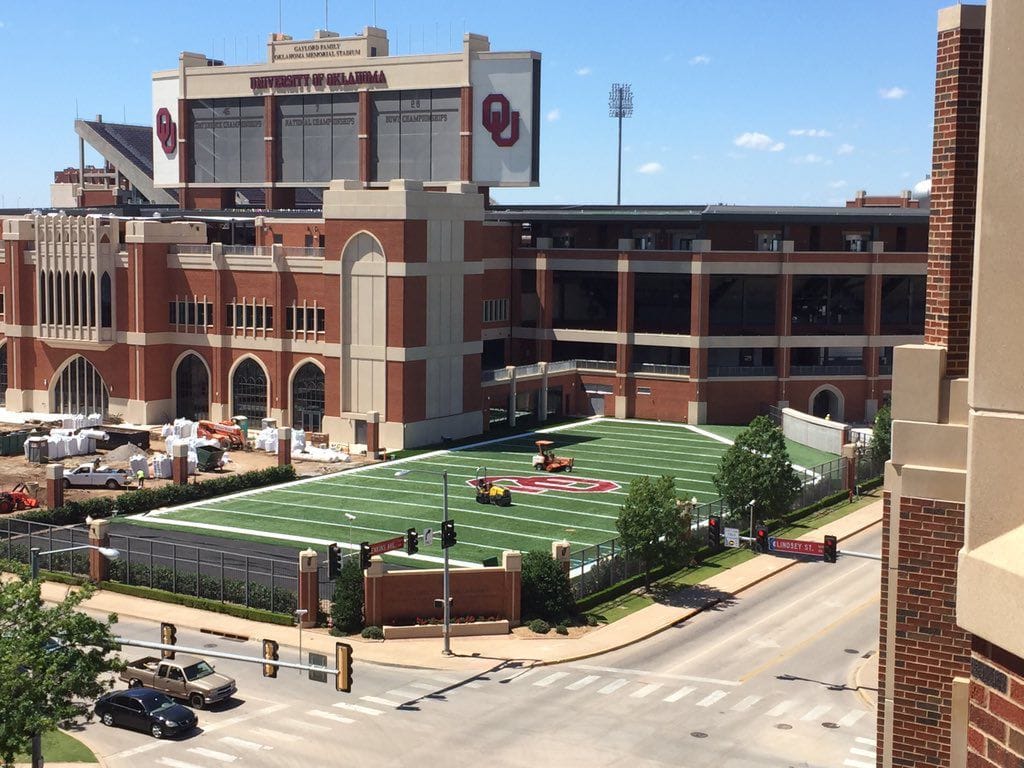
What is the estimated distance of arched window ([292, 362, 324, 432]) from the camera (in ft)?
282

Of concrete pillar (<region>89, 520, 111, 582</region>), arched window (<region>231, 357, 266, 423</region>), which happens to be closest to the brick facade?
concrete pillar (<region>89, 520, 111, 582</region>)

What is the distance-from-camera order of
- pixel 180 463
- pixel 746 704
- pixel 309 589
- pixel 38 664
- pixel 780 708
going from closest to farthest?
pixel 38 664 < pixel 780 708 < pixel 746 704 < pixel 309 589 < pixel 180 463

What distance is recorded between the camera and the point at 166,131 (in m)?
113

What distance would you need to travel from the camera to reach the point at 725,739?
37250 mm

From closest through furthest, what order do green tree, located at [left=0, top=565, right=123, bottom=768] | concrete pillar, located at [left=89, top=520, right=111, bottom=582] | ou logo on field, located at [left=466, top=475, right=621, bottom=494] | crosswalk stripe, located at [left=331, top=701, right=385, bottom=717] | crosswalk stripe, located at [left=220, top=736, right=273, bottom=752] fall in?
green tree, located at [left=0, top=565, right=123, bottom=768]
crosswalk stripe, located at [left=220, top=736, right=273, bottom=752]
crosswalk stripe, located at [left=331, top=701, right=385, bottom=717]
concrete pillar, located at [left=89, top=520, right=111, bottom=582]
ou logo on field, located at [left=466, top=475, right=621, bottom=494]

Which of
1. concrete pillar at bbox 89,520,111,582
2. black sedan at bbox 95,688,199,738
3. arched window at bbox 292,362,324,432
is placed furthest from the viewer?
arched window at bbox 292,362,324,432

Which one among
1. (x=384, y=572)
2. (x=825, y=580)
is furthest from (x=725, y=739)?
(x=825, y=580)

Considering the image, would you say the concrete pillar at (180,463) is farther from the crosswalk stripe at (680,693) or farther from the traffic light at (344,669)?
the traffic light at (344,669)

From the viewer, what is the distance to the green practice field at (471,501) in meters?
59.6

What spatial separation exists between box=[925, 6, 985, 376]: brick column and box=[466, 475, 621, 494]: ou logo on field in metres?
57.4

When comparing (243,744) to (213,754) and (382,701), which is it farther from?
(382,701)

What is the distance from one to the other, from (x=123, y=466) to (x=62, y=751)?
4069 centimetres

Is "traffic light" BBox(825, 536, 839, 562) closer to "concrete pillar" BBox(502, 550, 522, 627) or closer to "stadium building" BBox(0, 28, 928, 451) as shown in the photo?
"concrete pillar" BBox(502, 550, 522, 627)

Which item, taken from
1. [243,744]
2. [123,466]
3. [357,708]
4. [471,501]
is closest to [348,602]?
[357,708]
